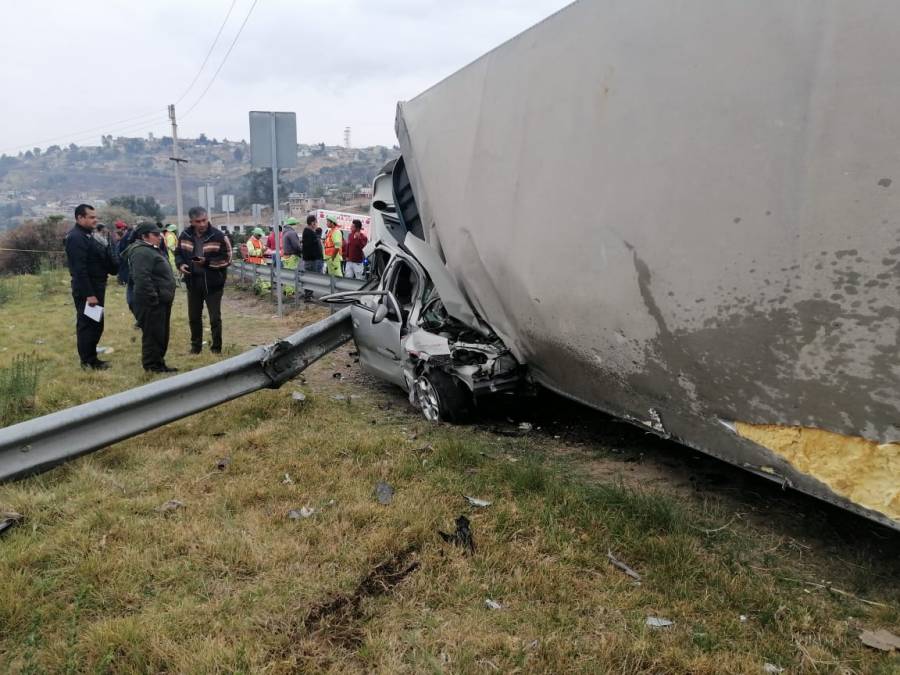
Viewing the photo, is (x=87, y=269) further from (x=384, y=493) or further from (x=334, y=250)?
(x=334, y=250)

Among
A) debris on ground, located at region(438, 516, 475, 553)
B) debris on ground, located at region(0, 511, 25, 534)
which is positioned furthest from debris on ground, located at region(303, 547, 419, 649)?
debris on ground, located at region(0, 511, 25, 534)

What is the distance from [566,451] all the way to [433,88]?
312 centimetres

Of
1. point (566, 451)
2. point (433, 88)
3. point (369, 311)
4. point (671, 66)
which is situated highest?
point (433, 88)

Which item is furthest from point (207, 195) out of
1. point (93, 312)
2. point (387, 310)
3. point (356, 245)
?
point (387, 310)

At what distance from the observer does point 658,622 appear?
2.37m

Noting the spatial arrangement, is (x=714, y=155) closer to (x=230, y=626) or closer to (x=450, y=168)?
(x=450, y=168)

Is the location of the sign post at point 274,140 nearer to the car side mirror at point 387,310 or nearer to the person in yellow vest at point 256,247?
the car side mirror at point 387,310

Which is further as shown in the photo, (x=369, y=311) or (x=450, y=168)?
(x=369, y=311)

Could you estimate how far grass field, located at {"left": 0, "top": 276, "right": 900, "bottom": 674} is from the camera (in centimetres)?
222

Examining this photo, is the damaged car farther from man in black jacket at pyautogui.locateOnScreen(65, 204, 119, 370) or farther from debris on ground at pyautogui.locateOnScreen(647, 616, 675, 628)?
man in black jacket at pyautogui.locateOnScreen(65, 204, 119, 370)

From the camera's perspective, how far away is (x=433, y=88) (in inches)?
198

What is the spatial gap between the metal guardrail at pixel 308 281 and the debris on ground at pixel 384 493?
5.07 m

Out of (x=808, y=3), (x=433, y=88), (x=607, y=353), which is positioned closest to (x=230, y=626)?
(x=607, y=353)

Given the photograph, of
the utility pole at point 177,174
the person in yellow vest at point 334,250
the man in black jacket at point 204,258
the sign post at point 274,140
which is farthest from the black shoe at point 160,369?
the utility pole at point 177,174
